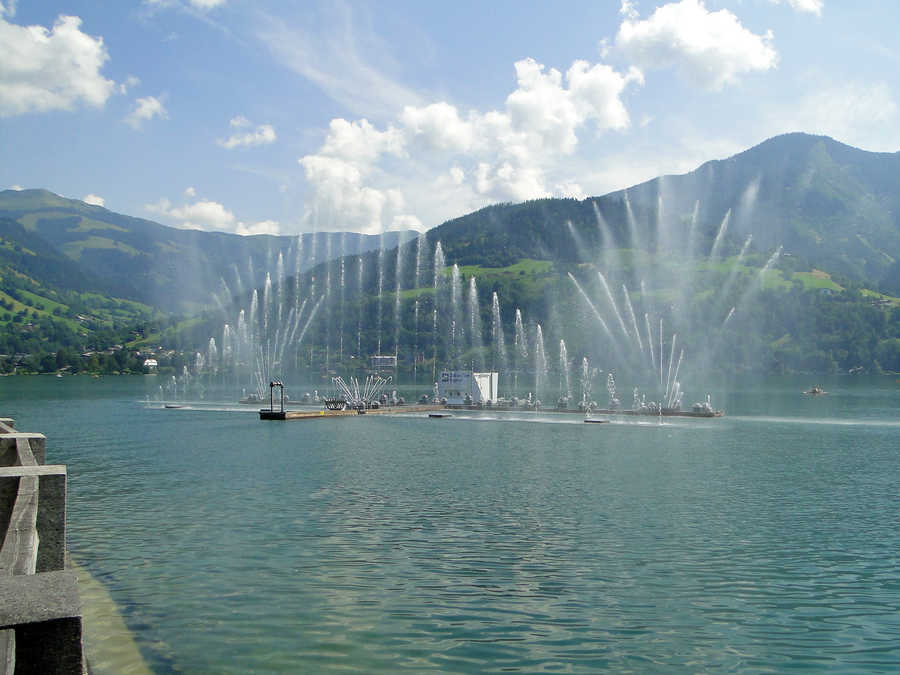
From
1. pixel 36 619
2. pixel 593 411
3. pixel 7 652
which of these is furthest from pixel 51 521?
pixel 593 411

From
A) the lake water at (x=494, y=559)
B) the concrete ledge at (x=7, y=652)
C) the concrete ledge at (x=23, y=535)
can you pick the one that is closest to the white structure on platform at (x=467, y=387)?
the lake water at (x=494, y=559)

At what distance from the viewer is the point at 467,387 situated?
145625mm

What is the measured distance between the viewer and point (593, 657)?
1712cm

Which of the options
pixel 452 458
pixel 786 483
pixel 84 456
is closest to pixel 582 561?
pixel 786 483

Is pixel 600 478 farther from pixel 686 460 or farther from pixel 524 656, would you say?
pixel 524 656

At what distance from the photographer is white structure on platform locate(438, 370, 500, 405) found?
14362 centimetres

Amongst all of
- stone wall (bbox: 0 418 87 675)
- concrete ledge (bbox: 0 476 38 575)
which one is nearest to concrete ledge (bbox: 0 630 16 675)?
stone wall (bbox: 0 418 87 675)

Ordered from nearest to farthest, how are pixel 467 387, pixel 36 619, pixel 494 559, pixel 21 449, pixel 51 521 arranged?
pixel 36 619, pixel 51 521, pixel 21 449, pixel 494 559, pixel 467 387

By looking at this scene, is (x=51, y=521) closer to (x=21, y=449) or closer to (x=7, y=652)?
(x=7, y=652)

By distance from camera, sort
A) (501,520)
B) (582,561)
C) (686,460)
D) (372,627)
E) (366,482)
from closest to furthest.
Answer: (372,627) < (582,561) < (501,520) < (366,482) < (686,460)

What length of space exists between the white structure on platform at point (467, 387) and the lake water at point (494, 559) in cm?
8428

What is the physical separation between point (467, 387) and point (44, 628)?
5509 inches

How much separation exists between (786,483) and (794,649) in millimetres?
29968

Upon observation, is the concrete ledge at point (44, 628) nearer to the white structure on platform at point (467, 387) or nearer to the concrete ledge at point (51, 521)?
the concrete ledge at point (51, 521)
